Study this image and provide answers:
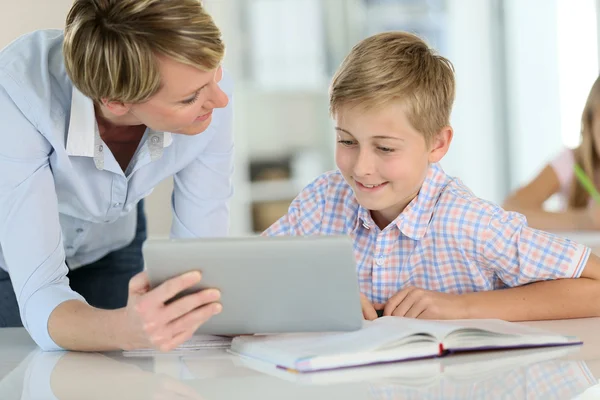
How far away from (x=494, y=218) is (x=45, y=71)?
2.54 ft

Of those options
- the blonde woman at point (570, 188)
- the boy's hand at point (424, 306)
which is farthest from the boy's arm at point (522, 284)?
the blonde woman at point (570, 188)

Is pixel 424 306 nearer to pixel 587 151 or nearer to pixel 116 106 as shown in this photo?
pixel 116 106

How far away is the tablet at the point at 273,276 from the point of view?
0.94m

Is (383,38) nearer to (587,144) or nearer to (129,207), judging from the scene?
(129,207)

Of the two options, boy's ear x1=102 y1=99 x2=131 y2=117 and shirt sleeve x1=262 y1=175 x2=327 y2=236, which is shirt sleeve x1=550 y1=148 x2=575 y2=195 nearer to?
shirt sleeve x1=262 y1=175 x2=327 y2=236

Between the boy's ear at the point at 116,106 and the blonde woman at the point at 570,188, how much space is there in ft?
5.15

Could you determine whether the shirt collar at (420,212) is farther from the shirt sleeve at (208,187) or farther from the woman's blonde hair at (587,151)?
the woman's blonde hair at (587,151)

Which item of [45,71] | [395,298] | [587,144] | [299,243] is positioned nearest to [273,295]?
[299,243]

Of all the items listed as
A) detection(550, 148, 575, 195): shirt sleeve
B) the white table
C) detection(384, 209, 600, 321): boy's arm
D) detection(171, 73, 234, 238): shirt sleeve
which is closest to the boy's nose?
detection(384, 209, 600, 321): boy's arm

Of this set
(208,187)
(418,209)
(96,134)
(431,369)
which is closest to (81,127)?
(96,134)

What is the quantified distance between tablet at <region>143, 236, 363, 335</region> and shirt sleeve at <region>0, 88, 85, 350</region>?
30 centimetres

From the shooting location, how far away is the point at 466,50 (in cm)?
491

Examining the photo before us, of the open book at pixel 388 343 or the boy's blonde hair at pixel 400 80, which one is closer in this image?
the open book at pixel 388 343

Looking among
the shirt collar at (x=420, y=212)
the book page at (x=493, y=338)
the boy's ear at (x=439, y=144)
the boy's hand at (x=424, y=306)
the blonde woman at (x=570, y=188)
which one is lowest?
the blonde woman at (x=570, y=188)
